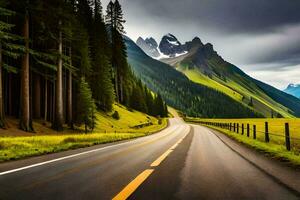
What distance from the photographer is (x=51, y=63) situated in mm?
38906

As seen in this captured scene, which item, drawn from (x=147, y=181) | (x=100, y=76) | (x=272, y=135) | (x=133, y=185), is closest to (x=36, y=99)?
(x=100, y=76)

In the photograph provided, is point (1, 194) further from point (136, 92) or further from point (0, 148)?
point (136, 92)

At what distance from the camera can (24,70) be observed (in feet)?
93.0

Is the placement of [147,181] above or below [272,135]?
above

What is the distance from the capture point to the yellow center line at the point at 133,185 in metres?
5.66

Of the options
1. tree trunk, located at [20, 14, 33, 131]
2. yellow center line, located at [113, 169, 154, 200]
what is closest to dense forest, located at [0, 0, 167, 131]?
tree trunk, located at [20, 14, 33, 131]

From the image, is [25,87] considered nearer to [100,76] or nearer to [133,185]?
[133,185]

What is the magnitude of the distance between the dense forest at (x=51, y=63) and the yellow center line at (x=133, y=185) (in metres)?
18.6

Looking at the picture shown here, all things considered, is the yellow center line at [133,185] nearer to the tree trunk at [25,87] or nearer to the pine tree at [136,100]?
the tree trunk at [25,87]

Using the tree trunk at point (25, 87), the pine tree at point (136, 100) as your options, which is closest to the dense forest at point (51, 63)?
the tree trunk at point (25, 87)

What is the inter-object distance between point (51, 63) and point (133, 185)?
3442 centimetres

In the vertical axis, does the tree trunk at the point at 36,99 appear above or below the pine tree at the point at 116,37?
below

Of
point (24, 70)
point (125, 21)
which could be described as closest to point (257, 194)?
point (24, 70)

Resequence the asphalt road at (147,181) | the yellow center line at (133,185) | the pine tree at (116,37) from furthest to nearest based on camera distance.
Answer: the pine tree at (116,37)
the asphalt road at (147,181)
the yellow center line at (133,185)
